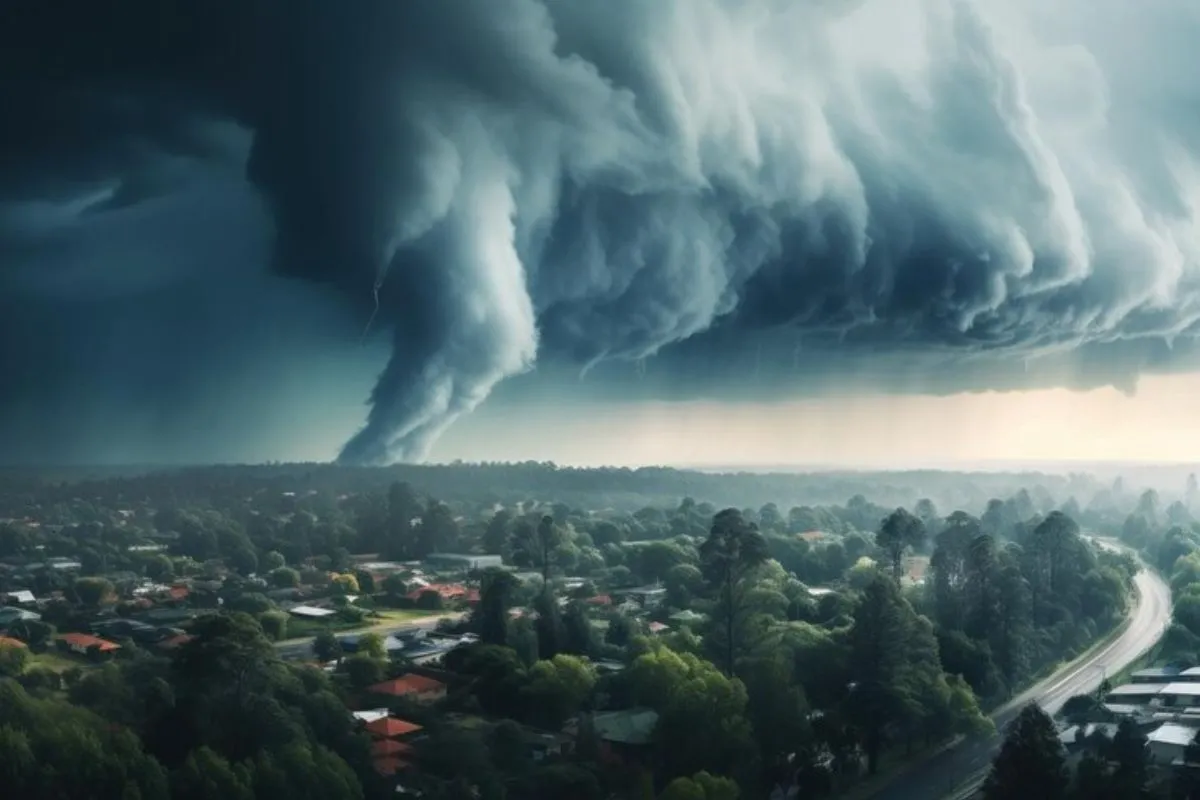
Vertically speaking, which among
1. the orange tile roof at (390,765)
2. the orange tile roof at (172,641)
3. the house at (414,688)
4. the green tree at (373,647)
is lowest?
the orange tile roof at (390,765)

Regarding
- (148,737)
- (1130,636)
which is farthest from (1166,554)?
(148,737)

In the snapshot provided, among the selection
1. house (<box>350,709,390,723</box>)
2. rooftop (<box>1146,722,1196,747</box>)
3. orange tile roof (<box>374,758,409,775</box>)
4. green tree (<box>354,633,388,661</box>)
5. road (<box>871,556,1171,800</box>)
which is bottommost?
road (<box>871,556,1171,800</box>)

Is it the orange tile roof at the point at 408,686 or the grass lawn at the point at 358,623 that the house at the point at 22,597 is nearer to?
the grass lawn at the point at 358,623

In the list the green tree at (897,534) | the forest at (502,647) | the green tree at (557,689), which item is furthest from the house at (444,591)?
the green tree at (897,534)

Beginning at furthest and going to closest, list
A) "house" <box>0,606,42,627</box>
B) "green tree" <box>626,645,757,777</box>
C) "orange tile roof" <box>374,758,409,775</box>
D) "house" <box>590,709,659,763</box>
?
"house" <box>0,606,42,627</box>, "house" <box>590,709,659,763</box>, "green tree" <box>626,645,757,777</box>, "orange tile roof" <box>374,758,409,775</box>

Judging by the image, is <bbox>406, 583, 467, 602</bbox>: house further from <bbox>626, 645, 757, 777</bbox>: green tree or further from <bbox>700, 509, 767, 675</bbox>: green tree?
<bbox>626, 645, 757, 777</bbox>: green tree

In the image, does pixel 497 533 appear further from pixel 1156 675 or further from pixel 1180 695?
pixel 1180 695

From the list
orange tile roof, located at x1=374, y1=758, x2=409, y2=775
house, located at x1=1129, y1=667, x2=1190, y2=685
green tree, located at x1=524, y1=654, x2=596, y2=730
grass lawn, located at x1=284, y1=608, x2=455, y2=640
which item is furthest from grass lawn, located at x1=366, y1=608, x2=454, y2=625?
house, located at x1=1129, y1=667, x2=1190, y2=685
